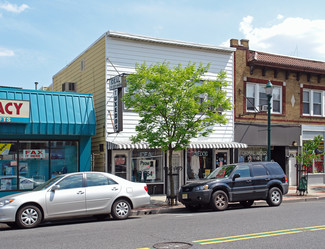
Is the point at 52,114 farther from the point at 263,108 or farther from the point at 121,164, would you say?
the point at 263,108

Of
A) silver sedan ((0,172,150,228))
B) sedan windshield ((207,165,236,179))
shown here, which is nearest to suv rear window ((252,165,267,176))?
sedan windshield ((207,165,236,179))

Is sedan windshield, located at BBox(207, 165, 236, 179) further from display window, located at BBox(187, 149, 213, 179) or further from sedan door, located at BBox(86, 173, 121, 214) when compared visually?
display window, located at BBox(187, 149, 213, 179)

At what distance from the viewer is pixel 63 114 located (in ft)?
54.7

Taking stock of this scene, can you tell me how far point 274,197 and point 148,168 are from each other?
6047mm

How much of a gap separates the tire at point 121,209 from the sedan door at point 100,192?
0.62ft

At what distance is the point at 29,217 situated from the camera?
1109 centimetres

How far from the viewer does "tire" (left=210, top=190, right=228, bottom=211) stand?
14.2 metres

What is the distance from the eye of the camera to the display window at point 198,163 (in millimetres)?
20469

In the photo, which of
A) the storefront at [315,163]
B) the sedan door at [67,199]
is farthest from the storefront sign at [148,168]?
the storefront at [315,163]

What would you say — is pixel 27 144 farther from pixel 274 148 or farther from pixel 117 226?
pixel 274 148

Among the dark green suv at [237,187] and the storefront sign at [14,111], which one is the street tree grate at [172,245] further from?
the storefront sign at [14,111]

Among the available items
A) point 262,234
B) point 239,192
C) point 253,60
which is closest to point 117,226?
point 262,234

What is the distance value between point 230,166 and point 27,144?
7948mm

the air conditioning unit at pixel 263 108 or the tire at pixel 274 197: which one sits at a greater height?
the air conditioning unit at pixel 263 108
